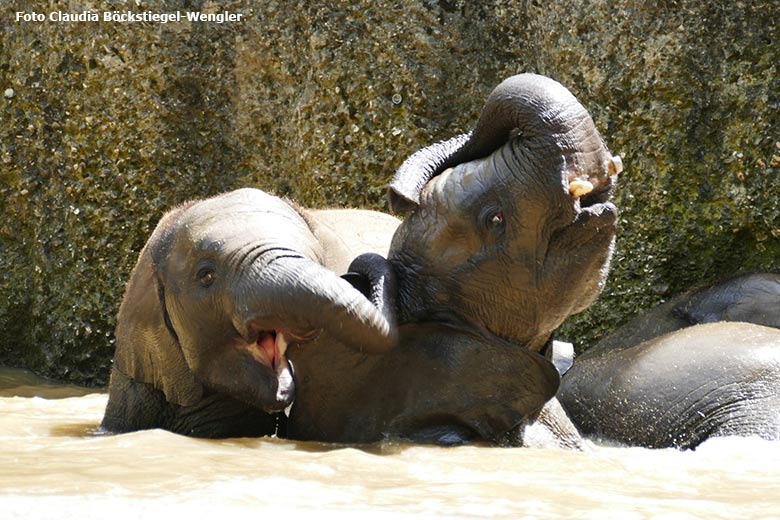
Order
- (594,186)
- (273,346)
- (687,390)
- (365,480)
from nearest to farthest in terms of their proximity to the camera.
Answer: (365,480), (594,186), (273,346), (687,390)

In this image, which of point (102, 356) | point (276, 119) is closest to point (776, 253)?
point (276, 119)

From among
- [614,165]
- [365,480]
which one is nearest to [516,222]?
[614,165]

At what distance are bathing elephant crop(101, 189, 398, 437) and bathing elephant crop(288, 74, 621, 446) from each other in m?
0.24

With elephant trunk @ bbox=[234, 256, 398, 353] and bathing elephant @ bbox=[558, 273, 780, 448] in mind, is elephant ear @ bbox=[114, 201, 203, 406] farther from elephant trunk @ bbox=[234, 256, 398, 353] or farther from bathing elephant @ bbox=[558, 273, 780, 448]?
bathing elephant @ bbox=[558, 273, 780, 448]

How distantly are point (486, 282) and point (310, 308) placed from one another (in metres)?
0.76

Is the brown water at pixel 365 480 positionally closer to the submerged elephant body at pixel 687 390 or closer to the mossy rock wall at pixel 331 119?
the submerged elephant body at pixel 687 390

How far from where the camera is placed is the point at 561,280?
4855 millimetres

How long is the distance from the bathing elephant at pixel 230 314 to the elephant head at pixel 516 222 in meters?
0.23

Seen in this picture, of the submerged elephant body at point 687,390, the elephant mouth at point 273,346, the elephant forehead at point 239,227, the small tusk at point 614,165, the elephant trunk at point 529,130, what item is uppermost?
the elephant trunk at point 529,130

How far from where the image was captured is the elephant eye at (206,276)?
489 cm

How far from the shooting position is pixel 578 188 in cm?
474

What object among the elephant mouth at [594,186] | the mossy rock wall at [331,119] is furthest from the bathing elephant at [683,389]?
the mossy rock wall at [331,119]

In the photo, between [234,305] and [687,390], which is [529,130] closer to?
[234,305]

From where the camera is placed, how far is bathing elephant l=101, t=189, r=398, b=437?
4.58 metres
